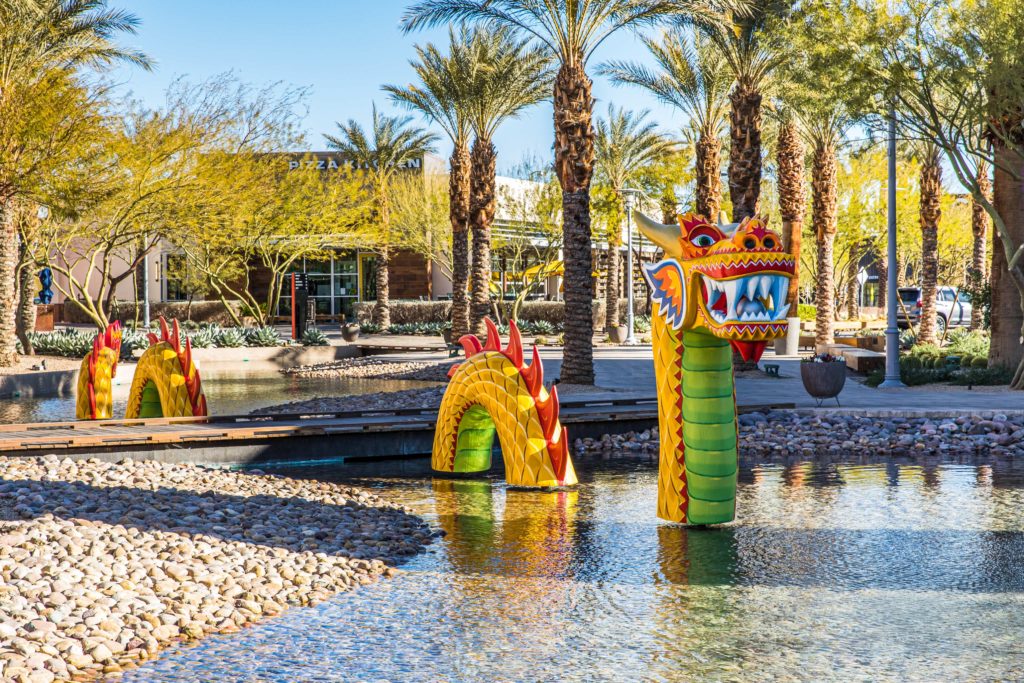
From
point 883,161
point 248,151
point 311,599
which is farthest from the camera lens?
point 883,161

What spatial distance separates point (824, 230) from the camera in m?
30.9

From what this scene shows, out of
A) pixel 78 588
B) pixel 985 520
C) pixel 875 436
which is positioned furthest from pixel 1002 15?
pixel 78 588

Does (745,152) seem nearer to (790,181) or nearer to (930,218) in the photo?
(790,181)

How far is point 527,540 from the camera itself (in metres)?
8.37

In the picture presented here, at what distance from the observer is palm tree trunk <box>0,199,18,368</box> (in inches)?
890

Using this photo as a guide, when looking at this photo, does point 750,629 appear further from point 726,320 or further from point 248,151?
point 248,151

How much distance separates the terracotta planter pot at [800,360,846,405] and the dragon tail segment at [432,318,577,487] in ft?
18.8

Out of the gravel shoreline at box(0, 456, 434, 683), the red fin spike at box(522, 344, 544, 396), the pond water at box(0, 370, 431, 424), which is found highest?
the red fin spike at box(522, 344, 544, 396)

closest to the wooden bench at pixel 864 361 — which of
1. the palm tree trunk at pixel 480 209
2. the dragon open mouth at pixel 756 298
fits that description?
the palm tree trunk at pixel 480 209

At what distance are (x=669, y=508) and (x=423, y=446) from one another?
5.06 m

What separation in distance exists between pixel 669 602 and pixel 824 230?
2588cm

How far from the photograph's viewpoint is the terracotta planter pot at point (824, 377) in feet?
48.6

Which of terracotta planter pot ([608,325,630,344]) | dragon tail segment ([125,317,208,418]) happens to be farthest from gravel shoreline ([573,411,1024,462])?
terracotta planter pot ([608,325,630,344])

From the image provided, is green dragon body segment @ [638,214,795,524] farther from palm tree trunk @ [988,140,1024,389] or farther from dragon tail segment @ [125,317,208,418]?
palm tree trunk @ [988,140,1024,389]
